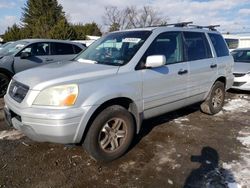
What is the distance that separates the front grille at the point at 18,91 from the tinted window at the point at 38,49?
457cm

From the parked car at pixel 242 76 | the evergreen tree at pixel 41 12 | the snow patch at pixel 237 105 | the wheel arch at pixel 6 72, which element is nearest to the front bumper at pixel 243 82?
the parked car at pixel 242 76

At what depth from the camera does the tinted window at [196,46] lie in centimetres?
505

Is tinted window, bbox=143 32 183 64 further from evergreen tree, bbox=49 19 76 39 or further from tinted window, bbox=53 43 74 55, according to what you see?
evergreen tree, bbox=49 19 76 39

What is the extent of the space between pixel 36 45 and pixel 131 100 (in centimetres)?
547

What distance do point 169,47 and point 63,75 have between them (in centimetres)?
201

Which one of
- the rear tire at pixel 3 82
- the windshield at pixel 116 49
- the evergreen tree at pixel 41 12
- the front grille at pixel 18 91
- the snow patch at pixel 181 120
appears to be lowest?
the snow patch at pixel 181 120

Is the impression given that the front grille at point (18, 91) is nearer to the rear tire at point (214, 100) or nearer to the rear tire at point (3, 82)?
the rear tire at point (214, 100)

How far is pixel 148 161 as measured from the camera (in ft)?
12.8

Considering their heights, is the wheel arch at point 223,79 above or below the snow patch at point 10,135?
above

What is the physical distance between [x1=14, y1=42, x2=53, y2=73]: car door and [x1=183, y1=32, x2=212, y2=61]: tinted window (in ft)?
15.8

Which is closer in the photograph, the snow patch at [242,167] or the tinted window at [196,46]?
the snow patch at [242,167]

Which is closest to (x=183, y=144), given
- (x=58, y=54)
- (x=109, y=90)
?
(x=109, y=90)

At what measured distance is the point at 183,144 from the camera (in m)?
4.52

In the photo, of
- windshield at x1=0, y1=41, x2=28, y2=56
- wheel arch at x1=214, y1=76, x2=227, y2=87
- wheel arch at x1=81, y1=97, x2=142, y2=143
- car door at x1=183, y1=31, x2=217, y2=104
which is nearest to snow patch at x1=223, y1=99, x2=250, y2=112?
wheel arch at x1=214, y1=76, x2=227, y2=87
